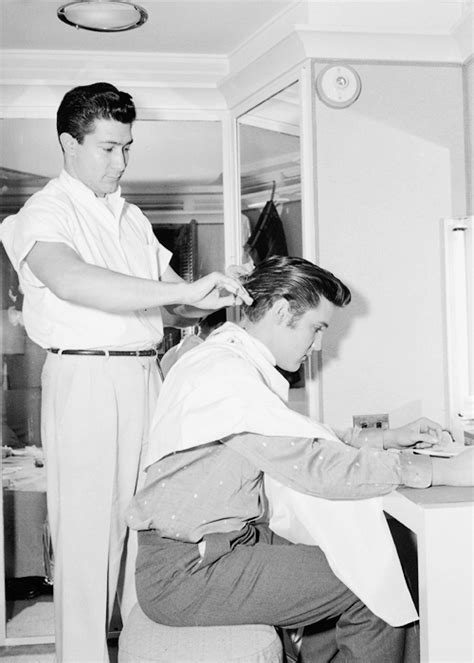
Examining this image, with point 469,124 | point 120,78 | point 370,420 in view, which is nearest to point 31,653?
point 370,420

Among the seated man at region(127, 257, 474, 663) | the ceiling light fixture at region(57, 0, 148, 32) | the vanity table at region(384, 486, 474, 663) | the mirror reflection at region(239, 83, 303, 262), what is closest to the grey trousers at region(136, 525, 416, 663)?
the seated man at region(127, 257, 474, 663)

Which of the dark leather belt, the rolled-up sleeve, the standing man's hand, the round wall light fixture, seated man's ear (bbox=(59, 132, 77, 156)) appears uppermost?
the round wall light fixture

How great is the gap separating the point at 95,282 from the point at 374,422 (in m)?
1.12

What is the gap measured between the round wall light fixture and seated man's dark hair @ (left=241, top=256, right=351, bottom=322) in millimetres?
839

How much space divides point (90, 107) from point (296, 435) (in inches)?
42.1

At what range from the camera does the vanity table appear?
154 centimetres

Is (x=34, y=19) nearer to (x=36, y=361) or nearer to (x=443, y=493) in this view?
(x=36, y=361)

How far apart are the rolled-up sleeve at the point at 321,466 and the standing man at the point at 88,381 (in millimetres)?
548

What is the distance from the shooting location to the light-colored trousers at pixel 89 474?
6.95ft

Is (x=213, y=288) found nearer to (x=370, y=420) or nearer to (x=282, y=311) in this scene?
(x=282, y=311)

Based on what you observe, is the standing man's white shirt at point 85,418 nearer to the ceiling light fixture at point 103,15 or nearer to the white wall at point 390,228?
the ceiling light fixture at point 103,15

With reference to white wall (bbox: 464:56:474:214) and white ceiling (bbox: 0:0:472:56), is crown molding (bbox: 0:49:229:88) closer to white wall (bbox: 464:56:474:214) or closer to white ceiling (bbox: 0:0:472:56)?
white ceiling (bbox: 0:0:472:56)

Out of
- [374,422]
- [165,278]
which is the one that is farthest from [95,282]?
[374,422]

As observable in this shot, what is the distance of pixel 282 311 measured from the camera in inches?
75.6
